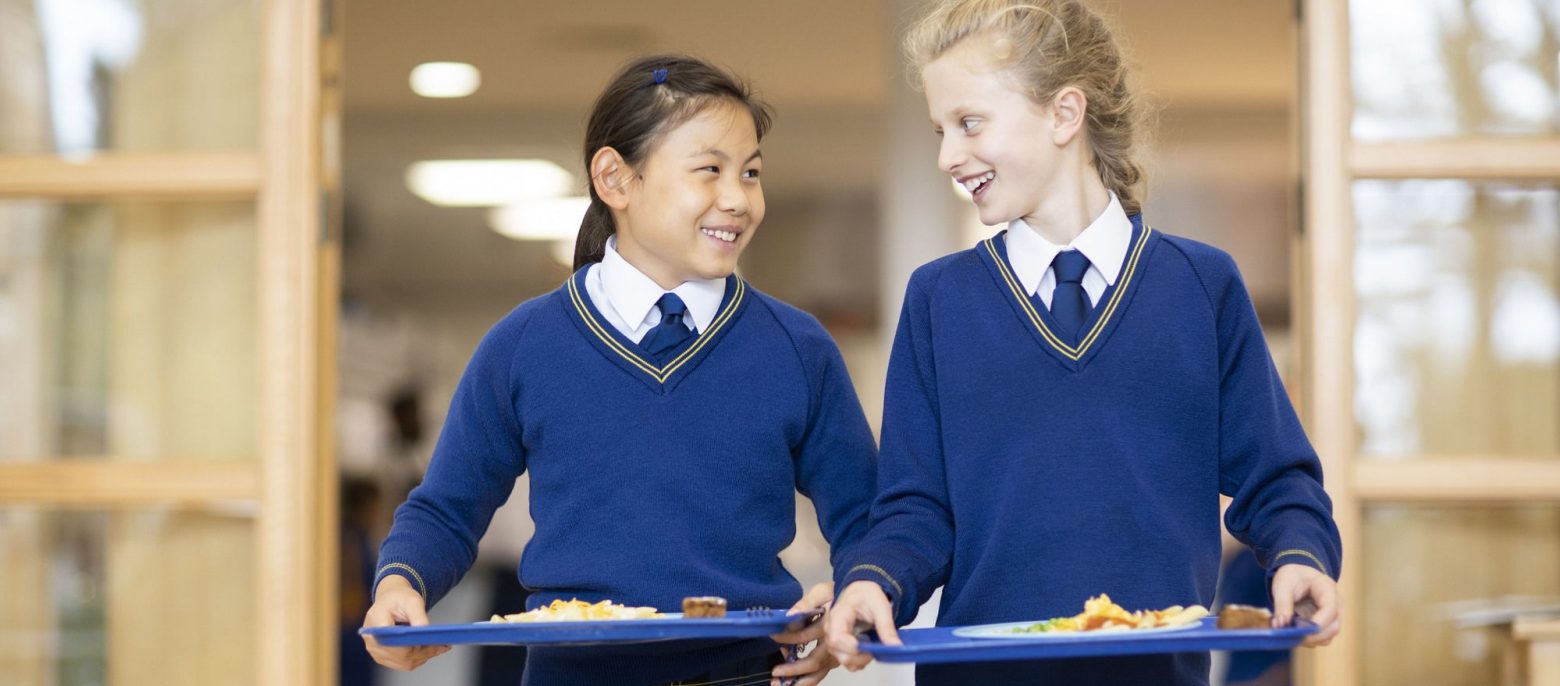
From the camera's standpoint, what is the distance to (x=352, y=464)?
5418 millimetres

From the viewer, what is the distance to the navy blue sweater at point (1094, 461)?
4.84 ft

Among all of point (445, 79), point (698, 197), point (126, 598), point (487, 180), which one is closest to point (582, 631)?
point (698, 197)

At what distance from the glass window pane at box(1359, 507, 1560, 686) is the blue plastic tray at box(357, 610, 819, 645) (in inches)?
62.9

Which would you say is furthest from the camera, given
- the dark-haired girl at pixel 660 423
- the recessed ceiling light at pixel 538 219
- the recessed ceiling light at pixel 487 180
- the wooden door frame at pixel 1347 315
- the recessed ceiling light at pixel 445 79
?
the recessed ceiling light at pixel 538 219

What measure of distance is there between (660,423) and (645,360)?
0.24 feet

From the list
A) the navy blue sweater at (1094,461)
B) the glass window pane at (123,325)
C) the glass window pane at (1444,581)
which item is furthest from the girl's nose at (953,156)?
the glass window pane at (123,325)

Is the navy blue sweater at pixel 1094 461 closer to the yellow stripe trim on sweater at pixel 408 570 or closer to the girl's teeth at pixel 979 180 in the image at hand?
the girl's teeth at pixel 979 180

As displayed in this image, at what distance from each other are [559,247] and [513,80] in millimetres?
1299

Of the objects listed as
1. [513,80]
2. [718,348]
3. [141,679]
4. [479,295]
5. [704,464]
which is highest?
[513,80]

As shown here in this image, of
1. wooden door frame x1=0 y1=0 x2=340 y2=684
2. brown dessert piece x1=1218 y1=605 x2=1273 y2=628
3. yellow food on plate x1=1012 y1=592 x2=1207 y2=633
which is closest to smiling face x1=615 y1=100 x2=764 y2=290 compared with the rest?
yellow food on plate x1=1012 y1=592 x2=1207 y2=633

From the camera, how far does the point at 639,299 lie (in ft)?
5.63

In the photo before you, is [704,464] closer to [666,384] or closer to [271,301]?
[666,384]

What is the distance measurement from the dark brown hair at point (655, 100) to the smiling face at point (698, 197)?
13 millimetres

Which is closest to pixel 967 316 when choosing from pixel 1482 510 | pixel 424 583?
pixel 424 583
